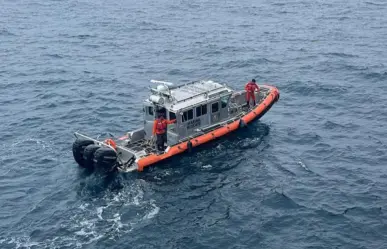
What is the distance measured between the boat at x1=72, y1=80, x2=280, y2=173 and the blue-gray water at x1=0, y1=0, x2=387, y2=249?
0.87 meters

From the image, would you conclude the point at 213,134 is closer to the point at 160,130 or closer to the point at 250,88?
the point at 160,130

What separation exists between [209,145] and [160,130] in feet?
13.0

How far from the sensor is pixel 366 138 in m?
38.4

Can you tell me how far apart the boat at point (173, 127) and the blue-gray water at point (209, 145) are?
0.87 m

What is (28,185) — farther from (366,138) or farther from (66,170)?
(366,138)

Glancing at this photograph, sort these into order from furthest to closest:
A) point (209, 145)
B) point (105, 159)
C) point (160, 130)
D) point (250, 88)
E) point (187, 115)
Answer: point (250, 88), point (209, 145), point (187, 115), point (160, 130), point (105, 159)

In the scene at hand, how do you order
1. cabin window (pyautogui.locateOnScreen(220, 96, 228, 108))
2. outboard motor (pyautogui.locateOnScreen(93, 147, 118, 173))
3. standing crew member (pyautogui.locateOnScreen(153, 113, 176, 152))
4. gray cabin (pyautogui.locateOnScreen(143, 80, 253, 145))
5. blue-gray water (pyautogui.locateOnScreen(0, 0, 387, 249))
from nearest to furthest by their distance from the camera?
blue-gray water (pyautogui.locateOnScreen(0, 0, 387, 249)) < outboard motor (pyautogui.locateOnScreen(93, 147, 118, 173)) < standing crew member (pyautogui.locateOnScreen(153, 113, 176, 152)) < gray cabin (pyautogui.locateOnScreen(143, 80, 253, 145)) < cabin window (pyautogui.locateOnScreen(220, 96, 228, 108))

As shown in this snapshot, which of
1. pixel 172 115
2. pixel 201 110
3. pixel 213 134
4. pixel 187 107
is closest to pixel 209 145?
pixel 213 134

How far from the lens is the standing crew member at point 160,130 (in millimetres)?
34938

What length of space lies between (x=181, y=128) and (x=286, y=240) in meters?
11.4

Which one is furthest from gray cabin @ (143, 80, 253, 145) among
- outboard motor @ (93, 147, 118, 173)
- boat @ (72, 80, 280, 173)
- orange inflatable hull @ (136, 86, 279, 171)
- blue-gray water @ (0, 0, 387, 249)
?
outboard motor @ (93, 147, 118, 173)

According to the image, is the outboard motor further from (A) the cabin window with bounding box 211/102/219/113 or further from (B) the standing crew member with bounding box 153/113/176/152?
(A) the cabin window with bounding box 211/102/219/113

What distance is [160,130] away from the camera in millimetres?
35000

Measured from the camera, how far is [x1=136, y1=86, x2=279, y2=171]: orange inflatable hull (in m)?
34.4
